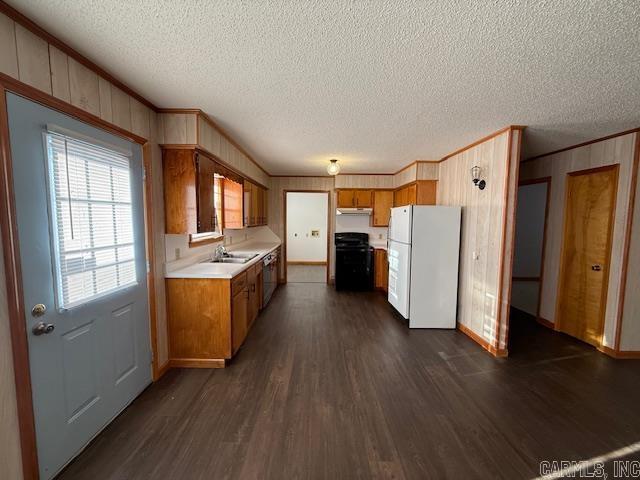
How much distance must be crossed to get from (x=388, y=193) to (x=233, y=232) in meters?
3.34

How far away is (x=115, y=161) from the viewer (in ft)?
6.16

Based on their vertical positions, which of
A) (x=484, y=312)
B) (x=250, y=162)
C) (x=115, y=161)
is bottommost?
(x=484, y=312)

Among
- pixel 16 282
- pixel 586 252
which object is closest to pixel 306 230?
pixel 586 252

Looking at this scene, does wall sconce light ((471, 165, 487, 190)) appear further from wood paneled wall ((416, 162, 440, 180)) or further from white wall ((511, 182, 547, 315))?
white wall ((511, 182, 547, 315))

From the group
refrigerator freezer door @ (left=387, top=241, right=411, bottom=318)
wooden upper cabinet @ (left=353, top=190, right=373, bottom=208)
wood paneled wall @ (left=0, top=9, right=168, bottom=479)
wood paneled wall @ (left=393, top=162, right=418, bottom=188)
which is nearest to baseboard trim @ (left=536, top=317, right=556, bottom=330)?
refrigerator freezer door @ (left=387, top=241, right=411, bottom=318)

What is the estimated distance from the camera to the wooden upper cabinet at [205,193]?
248 centimetres

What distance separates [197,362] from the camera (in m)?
2.57

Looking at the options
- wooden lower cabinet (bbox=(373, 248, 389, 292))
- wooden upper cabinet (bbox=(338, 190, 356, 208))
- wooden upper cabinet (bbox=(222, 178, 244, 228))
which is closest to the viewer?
wooden upper cabinet (bbox=(222, 178, 244, 228))

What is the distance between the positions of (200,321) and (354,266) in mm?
3467

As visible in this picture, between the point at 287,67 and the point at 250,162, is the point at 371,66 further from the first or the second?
the point at 250,162

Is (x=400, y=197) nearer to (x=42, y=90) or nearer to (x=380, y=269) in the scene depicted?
(x=380, y=269)

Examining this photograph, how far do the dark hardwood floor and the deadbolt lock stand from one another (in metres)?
0.99

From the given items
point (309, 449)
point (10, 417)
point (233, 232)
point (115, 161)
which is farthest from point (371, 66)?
point (233, 232)

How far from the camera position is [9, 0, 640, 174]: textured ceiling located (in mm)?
1217
